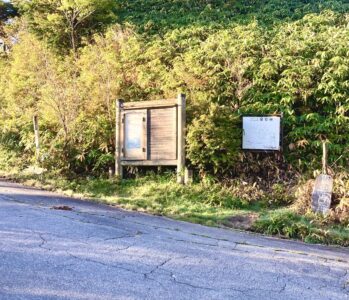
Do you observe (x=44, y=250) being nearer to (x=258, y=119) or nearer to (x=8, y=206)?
(x=8, y=206)

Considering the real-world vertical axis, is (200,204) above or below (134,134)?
below

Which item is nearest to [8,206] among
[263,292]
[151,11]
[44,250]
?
[44,250]

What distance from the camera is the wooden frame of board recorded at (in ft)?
28.5

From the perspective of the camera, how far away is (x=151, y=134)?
9133mm

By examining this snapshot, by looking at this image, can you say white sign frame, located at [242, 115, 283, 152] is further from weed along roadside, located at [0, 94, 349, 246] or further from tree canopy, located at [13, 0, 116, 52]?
tree canopy, located at [13, 0, 116, 52]

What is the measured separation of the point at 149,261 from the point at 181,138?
14.6 feet

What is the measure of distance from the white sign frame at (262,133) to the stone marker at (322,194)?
1.50 metres

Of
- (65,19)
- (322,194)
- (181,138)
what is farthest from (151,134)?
(65,19)

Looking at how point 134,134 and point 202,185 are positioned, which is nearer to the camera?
point 202,185

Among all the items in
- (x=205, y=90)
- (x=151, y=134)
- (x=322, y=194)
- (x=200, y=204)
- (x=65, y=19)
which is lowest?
(x=200, y=204)

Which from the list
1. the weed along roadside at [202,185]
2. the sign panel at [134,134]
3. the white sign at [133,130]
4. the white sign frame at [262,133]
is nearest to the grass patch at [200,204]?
the weed along roadside at [202,185]

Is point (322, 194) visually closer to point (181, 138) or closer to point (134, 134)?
point (181, 138)

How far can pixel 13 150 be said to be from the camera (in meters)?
12.8

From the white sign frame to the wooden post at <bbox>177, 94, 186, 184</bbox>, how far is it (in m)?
1.34
